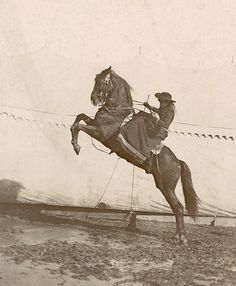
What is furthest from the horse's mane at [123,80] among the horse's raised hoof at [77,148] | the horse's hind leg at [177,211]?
the horse's hind leg at [177,211]

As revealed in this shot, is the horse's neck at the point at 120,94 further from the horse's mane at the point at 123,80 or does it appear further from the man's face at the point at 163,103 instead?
the man's face at the point at 163,103

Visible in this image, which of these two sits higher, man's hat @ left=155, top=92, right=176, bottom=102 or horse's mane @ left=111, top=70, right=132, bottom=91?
horse's mane @ left=111, top=70, right=132, bottom=91

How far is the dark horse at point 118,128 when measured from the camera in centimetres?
381

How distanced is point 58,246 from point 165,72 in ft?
4.39

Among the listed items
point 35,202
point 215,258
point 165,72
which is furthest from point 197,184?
point 35,202

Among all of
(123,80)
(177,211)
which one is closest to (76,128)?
(123,80)

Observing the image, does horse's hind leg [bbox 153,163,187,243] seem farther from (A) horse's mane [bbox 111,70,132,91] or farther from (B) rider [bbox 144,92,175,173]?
(A) horse's mane [bbox 111,70,132,91]

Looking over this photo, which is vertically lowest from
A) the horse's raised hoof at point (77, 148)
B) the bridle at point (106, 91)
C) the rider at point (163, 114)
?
the horse's raised hoof at point (77, 148)

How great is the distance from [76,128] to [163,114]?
1.91 ft

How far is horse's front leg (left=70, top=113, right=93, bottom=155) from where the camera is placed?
12.5 feet

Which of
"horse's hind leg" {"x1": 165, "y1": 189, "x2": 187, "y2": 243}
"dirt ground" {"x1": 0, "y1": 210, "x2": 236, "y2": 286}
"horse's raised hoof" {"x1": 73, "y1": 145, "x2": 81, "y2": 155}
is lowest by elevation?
A: "dirt ground" {"x1": 0, "y1": 210, "x2": 236, "y2": 286}

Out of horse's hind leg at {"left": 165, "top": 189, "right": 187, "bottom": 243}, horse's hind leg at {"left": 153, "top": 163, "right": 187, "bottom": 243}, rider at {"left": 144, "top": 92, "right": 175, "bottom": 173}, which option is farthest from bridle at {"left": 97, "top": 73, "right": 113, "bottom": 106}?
horse's hind leg at {"left": 165, "top": 189, "right": 187, "bottom": 243}

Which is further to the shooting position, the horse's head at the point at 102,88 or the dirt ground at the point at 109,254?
the horse's head at the point at 102,88

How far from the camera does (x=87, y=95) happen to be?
384 centimetres
